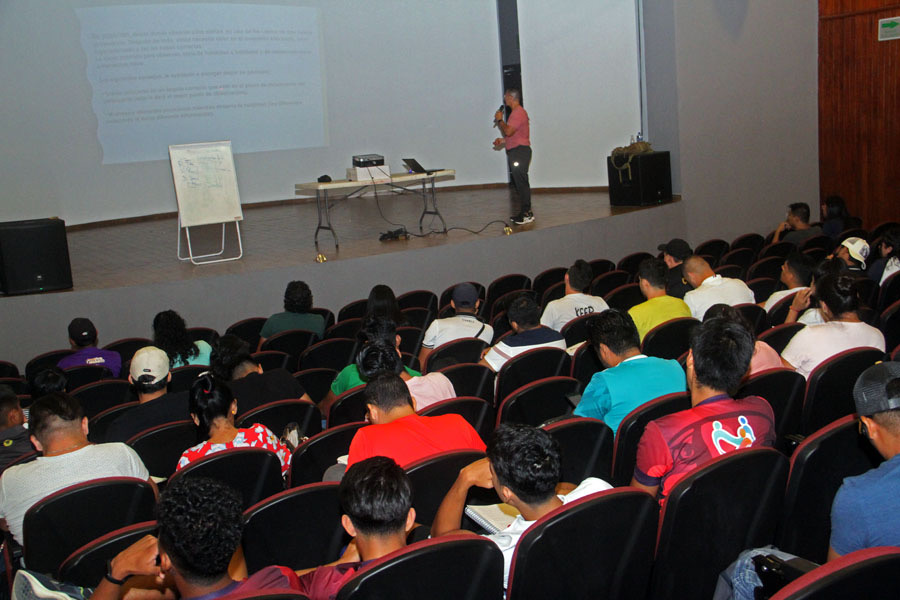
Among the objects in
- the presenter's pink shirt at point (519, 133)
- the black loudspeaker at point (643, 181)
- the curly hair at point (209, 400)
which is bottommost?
the curly hair at point (209, 400)

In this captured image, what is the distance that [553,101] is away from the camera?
1165 centimetres

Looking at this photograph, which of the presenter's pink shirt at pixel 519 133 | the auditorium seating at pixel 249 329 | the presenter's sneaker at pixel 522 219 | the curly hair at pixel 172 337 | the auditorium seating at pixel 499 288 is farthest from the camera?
the presenter's pink shirt at pixel 519 133

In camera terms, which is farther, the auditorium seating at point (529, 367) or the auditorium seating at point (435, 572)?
the auditorium seating at point (529, 367)

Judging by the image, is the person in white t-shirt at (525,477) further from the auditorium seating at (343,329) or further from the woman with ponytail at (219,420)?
the auditorium seating at (343,329)

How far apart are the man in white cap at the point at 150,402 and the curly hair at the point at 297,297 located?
155cm

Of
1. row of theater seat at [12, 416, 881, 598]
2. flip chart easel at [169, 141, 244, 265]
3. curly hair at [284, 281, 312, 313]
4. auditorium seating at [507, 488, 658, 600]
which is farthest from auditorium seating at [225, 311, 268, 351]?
auditorium seating at [507, 488, 658, 600]

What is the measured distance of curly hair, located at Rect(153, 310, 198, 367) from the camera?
4566mm

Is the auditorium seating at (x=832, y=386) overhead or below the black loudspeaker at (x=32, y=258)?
below

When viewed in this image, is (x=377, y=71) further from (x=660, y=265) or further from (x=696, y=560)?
(x=696, y=560)

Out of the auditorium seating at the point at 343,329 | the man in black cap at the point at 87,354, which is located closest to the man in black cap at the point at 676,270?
the auditorium seating at the point at 343,329

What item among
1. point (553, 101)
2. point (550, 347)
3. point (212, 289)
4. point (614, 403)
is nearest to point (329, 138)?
point (553, 101)

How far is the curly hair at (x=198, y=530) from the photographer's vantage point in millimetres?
1696

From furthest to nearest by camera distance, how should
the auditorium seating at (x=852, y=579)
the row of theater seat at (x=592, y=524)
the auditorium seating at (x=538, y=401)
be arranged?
the auditorium seating at (x=538, y=401) < the row of theater seat at (x=592, y=524) < the auditorium seating at (x=852, y=579)

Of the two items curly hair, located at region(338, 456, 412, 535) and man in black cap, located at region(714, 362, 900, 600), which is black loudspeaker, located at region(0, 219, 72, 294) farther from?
man in black cap, located at region(714, 362, 900, 600)
